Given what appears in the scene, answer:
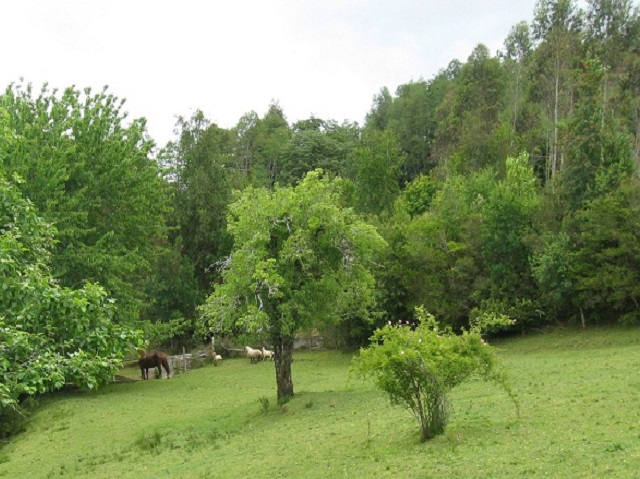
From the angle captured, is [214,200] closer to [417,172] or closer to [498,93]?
[498,93]

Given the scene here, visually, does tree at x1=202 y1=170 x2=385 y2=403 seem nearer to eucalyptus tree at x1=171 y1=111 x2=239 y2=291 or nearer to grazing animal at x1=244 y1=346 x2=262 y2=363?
grazing animal at x1=244 y1=346 x2=262 y2=363

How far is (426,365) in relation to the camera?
16.1 m

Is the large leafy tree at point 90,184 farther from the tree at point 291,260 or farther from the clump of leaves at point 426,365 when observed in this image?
the clump of leaves at point 426,365

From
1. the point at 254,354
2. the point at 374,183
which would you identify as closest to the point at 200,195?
the point at 254,354

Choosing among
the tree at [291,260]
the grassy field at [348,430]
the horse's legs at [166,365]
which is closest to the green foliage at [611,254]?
the grassy field at [348,430]

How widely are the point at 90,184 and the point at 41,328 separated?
31127mm

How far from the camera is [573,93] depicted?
63.9m

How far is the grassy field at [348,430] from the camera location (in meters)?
14.3

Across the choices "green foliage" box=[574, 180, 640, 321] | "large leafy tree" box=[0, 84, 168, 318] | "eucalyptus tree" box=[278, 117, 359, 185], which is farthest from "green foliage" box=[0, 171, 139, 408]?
"eucalyptus tree" box=[278, 117, 359, 185]

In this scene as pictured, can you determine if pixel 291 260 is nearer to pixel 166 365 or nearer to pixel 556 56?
pixel 166 365

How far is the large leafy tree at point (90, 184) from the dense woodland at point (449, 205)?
99 millimetres

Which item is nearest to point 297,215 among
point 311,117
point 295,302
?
point 295,302

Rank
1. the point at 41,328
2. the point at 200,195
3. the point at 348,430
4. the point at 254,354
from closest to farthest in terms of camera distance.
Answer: the point at 41,328
the point at 348,430
the point at 254,354
the point at 200,195

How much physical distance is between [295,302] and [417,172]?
71.5 m
